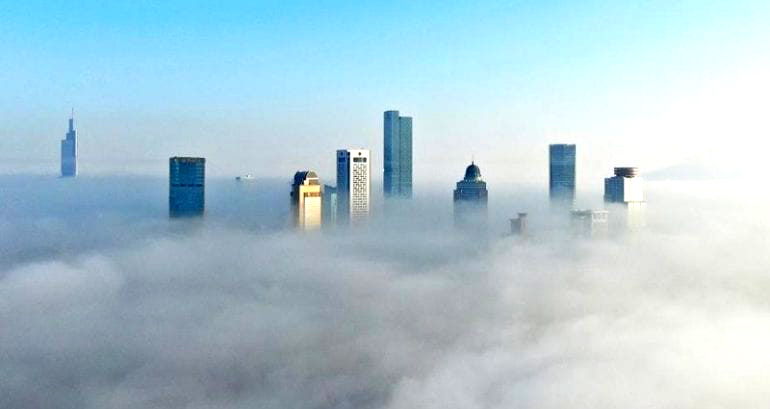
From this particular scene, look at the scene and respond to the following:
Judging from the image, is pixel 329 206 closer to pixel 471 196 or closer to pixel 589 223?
pixel 471 196

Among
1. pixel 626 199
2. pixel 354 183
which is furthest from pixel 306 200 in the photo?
pixel 626 199

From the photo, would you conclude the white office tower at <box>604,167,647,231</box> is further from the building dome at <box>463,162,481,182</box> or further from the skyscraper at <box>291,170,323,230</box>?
the skyscraper at <box>291,170,323,230</box>

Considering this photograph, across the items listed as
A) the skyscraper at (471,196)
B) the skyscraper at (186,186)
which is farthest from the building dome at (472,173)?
the skyscraper at (186,186)

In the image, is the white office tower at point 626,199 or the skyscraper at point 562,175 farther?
the skyscraper at point 562,175

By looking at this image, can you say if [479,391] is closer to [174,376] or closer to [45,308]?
[174,376]

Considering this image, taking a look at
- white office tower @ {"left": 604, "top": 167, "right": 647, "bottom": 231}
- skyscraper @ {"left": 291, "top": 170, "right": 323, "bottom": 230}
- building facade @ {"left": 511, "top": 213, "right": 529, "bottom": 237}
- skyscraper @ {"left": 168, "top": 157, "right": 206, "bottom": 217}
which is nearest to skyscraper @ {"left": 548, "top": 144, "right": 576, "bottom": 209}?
white office tower @ {"left": 604, "top": 167, "right": 647, "bottom": 231}

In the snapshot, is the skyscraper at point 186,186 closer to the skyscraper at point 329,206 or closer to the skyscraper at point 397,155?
the skyscraper at point 329,206

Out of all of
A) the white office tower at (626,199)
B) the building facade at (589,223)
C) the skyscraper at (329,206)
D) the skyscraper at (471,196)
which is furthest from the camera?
the skyscraper at (471,196)
